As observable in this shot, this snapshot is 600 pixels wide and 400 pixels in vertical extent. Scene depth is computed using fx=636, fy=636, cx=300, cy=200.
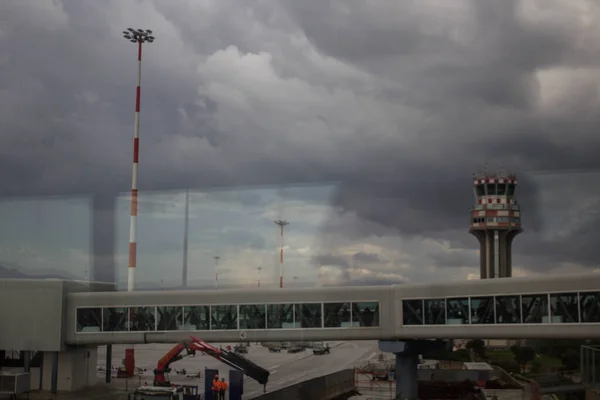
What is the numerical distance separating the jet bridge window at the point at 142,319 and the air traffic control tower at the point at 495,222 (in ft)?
57.4

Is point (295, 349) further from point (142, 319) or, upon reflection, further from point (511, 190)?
point (511, 190)

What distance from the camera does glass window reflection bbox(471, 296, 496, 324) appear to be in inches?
589

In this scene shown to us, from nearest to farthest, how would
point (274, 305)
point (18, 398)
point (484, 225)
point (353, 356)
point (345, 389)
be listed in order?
1. point (274, 305)
2. point (18, 398)
3. point (345, 389)
4. point (353, 356)
5. point (484, 225)

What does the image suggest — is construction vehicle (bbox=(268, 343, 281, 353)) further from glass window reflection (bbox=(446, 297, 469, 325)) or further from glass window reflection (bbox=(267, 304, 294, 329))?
glass window reflection (bbox=(446, 297, 469, 325))

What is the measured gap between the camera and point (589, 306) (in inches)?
523

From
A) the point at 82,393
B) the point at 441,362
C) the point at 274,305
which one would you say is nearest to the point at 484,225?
the point at 441,362

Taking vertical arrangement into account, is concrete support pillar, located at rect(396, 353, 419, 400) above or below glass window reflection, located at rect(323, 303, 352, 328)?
below

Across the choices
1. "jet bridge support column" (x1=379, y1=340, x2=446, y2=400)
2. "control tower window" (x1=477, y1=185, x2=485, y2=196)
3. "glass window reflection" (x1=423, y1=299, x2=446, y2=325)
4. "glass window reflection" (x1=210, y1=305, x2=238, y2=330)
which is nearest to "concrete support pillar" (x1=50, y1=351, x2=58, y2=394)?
"glass window reflection" (x1=210, y1=305, x2=238, y2=330)

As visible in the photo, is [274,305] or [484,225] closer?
[274,305]

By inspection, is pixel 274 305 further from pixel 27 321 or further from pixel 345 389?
pixel 27 321

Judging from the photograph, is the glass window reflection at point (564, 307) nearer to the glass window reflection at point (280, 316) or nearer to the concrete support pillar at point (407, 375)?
the concrete support pillar at point (407, 375)

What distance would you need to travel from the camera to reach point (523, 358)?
61.9 feet

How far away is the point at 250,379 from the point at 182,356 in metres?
1.99

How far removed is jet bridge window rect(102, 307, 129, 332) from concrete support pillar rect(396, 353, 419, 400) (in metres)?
7.88
